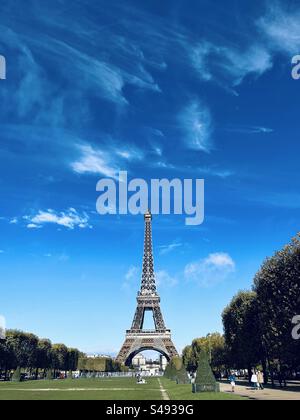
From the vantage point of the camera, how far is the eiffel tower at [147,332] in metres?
155

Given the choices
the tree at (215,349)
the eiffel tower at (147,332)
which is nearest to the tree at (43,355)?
the eiffel tower at (147,332)

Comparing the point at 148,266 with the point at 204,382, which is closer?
the point at 204,382

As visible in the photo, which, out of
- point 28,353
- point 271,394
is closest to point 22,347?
point 28,353

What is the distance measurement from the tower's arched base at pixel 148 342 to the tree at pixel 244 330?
269ft

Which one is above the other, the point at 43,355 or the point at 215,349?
the point at 215,349

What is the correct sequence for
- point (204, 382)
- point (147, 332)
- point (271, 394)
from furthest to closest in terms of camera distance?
point (147, 332) < point (204, 382) < point (271, 394)

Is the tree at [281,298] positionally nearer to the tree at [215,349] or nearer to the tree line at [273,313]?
the tree line at [273,313]

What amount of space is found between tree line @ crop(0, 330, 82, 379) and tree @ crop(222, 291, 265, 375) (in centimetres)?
4135

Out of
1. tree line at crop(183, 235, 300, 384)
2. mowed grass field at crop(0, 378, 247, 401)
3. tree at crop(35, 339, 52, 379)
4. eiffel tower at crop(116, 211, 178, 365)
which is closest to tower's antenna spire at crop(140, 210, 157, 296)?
eiffel tower at crop(116, 211, 178, 365)

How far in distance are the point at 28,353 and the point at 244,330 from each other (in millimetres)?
60227

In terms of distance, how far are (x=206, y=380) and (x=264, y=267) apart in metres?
19.8

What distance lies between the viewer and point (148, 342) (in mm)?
156625

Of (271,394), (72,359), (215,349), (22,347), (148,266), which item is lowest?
(72,359)

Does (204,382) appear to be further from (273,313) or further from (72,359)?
(72,359)
